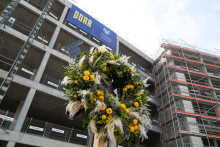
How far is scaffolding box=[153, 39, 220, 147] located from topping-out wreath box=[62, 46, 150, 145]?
12.9 m

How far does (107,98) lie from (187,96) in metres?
15.5

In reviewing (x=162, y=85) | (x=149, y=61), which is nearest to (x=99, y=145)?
(x=162, y=85)

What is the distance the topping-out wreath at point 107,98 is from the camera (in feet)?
7.76

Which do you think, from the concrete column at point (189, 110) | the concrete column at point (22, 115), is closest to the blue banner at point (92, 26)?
the concrete column at point (22, 115)

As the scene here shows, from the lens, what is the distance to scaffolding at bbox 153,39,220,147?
574 inches

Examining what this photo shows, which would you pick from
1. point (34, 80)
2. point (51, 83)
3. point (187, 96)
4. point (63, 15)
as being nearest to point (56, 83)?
point (51, 83)

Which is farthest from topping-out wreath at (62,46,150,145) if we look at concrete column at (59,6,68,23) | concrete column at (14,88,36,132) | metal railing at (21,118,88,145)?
concrete column at (59,6,68,23)

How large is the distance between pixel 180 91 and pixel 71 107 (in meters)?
16.1

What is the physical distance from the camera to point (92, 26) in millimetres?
16172

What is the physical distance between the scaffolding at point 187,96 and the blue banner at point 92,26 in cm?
686

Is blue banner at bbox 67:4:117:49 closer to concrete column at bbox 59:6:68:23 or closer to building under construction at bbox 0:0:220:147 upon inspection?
concrete column at bbox 59:6:68:23

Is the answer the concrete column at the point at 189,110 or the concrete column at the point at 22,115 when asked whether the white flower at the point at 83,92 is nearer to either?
the concrete column at the point at 22,115

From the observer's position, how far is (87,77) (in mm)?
2498

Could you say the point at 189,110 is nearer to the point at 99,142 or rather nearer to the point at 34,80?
the point at 34,80
